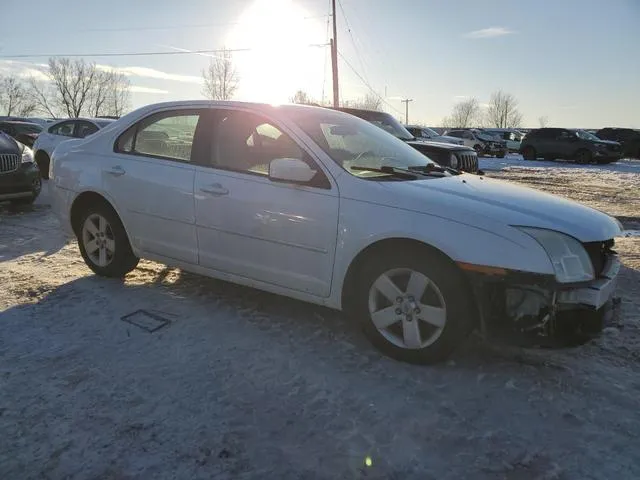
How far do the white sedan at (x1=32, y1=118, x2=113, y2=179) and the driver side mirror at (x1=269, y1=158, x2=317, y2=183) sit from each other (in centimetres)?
1029

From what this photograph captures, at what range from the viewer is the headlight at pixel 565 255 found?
110 inches

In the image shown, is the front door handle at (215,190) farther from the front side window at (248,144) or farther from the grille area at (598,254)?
the grille area at (598,254)

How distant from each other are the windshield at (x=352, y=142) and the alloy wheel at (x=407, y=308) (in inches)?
30.4

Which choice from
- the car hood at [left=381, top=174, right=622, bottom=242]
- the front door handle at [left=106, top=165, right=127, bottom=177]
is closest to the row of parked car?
the front door handle at [left=106, top=165, right=127, bottom=177]

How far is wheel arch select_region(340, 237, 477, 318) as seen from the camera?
116 inches

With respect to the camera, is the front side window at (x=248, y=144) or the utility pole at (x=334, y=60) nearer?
→ the front side window at (x=248, y=144)

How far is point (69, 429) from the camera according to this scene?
8.07 feet

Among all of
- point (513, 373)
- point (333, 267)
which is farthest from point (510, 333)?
point (333, 267)

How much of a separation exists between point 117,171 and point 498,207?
3136mm

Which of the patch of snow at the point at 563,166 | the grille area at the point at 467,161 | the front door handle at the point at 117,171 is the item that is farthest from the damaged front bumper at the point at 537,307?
the patch of snow at the point at 563,166

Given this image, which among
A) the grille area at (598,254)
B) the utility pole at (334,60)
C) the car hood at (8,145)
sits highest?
the utility pole at (334,60)

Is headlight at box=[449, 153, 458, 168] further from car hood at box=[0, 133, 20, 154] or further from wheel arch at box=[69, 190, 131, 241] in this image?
car hood at box=[0, 133, 20, 154]

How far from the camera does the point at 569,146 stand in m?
24.5

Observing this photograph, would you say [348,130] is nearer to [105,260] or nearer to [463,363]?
[463,363]
